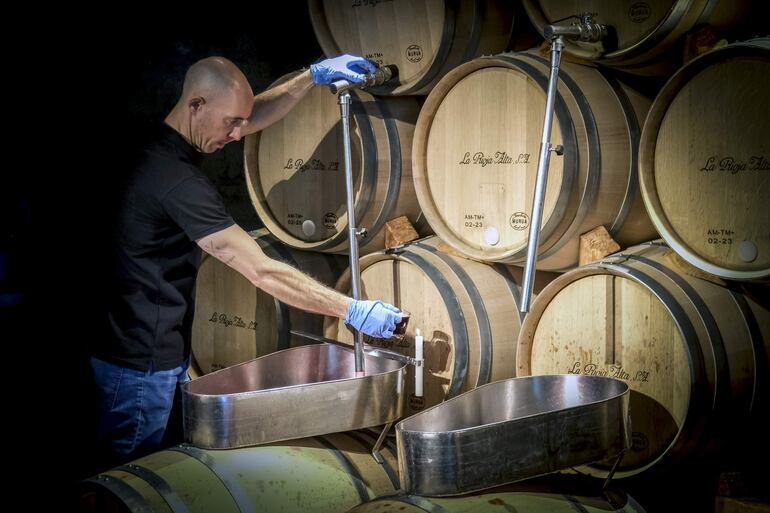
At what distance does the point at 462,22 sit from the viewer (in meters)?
3.21

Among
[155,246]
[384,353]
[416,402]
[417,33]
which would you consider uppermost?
[417,33]

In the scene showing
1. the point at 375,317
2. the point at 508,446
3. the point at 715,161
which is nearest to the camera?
the point at 508,446

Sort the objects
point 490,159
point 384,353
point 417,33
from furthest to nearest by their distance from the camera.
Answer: point 417,33 → point 384,353 → point 490,159

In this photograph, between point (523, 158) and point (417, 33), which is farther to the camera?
point (417, 33)

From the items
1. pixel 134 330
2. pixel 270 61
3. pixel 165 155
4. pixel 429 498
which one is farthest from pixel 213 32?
pixel 429 498

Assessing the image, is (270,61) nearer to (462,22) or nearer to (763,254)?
(462,22)

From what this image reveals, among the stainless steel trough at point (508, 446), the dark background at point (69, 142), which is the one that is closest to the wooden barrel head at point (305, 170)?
the dark background at point (69, 142)

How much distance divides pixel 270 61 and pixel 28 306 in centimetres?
209

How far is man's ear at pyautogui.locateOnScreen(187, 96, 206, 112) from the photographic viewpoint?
3.20 m

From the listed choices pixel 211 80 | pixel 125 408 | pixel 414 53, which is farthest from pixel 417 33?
pixel 125 408

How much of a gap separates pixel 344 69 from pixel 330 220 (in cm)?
70

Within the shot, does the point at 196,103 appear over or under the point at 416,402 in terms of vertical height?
over

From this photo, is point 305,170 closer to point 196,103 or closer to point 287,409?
point 196,103

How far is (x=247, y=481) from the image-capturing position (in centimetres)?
266
